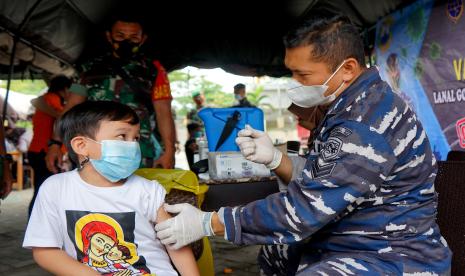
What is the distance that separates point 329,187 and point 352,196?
0.07m

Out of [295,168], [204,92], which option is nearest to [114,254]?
[295,168]

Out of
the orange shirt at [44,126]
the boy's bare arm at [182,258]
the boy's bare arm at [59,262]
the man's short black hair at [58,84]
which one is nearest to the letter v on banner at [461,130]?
the boy's bare arm at [182,258]

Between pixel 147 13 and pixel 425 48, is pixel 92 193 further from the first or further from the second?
pixel 147 13

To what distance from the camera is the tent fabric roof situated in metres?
4.89

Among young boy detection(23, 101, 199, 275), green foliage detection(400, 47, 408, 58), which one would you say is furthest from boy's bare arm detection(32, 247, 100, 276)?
green foliage detection(400, 47, 408, 58)

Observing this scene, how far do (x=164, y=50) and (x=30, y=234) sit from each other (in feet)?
16.8

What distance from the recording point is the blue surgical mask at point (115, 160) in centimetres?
170

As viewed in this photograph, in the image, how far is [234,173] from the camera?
2688mm

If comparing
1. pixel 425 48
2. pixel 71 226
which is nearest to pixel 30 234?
pixel 71 226

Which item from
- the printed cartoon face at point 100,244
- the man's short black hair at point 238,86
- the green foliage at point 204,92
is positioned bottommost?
the printed cartoon face at point 100,244

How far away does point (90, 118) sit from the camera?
5.76 ft

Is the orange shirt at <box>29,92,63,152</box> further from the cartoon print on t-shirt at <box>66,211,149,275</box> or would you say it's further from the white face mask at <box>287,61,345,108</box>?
the white face mask at <box>287,61,345,108</box>

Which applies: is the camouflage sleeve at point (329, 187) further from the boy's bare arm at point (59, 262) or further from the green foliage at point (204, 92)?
the green foliage at point (204, 92)

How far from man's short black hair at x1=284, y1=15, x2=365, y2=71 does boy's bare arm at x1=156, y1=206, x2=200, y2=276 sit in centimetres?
82
